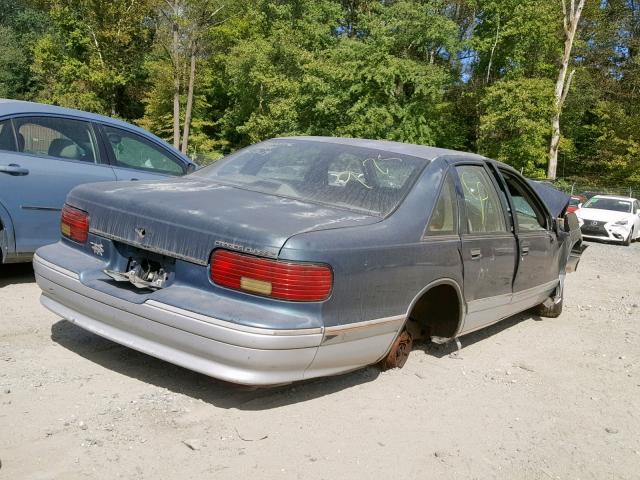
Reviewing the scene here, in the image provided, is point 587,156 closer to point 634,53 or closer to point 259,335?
point 634,53

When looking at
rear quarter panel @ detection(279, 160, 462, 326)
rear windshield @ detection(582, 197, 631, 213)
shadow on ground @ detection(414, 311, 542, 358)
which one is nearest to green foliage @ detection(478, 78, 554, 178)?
rear windshield @ detection(582, 197, 631, 213)

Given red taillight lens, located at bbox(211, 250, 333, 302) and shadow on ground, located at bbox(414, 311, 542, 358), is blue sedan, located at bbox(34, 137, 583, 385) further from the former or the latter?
shadow on ground, located at bbox(414, 311, 542, 358)

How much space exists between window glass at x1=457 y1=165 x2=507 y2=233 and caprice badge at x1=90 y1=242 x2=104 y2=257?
7.83 feet

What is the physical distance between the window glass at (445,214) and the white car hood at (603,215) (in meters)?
16.8

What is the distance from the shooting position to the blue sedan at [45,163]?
547 centimetres

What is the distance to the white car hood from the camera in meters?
19.6

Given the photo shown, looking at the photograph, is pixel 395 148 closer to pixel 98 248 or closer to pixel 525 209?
pixel 525 209

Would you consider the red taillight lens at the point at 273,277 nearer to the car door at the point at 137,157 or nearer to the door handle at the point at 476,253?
the door handle at the point at 476,253

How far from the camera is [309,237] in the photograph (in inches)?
126

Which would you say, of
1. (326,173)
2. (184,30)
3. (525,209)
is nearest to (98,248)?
(326,173)

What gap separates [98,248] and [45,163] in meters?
2.34

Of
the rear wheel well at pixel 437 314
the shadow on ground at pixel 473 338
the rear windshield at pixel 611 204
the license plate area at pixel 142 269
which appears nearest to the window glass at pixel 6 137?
the license plate area at pixel 142 269

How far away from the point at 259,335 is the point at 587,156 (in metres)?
48.1

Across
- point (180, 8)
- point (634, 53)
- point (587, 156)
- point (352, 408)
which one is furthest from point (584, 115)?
point (352, 408)
